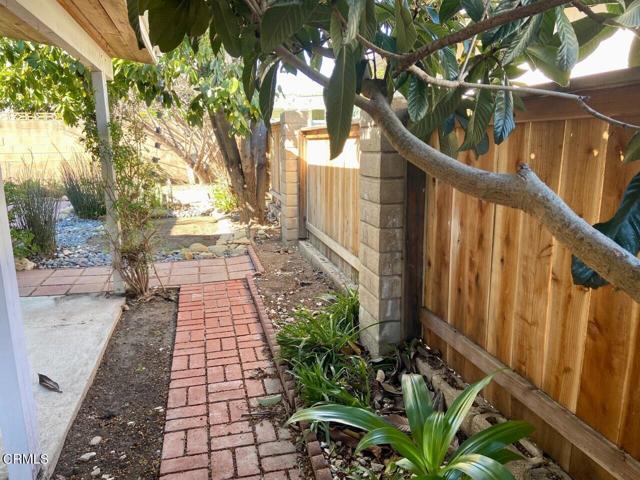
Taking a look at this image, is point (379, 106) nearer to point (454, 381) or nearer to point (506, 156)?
point (506, 156)

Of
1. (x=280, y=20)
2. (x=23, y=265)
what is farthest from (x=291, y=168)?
(x=280, y=20)

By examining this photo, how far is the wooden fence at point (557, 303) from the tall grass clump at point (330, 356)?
61cm

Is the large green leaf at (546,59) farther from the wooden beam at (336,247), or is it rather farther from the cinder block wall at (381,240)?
the wooden beam at (336,247)

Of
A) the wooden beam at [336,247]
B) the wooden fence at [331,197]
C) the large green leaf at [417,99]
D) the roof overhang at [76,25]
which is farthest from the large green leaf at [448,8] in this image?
the wooden beam at [336,247]

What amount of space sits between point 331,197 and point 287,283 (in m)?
1.02

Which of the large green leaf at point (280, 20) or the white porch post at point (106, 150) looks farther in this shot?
the white porch post at point (106, 150)

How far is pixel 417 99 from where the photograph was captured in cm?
127

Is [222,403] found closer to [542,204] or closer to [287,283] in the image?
[287,283]

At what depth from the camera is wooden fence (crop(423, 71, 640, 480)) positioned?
5.20 feet

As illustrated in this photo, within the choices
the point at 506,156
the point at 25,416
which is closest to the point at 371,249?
the point at 506,156

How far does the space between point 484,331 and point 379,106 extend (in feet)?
5.58

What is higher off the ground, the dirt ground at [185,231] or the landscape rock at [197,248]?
the landscape rock at [197,248]

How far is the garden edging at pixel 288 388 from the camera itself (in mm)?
2217

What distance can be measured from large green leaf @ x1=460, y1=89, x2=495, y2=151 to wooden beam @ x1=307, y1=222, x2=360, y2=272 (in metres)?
2.92
